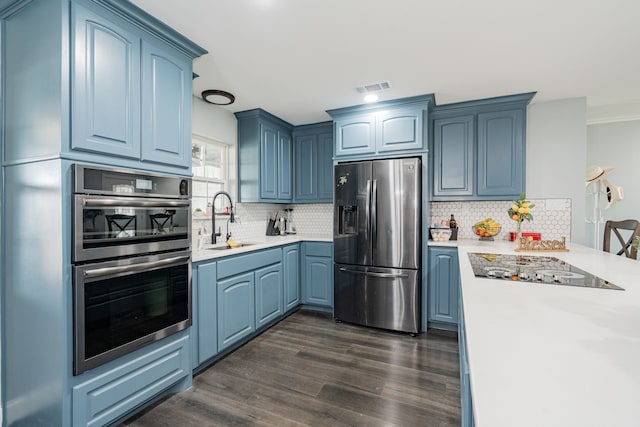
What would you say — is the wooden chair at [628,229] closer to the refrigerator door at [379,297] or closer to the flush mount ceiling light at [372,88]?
the refrigerator door at [379,297]

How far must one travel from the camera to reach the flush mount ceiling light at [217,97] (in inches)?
112

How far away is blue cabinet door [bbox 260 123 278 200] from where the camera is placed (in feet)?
11.5

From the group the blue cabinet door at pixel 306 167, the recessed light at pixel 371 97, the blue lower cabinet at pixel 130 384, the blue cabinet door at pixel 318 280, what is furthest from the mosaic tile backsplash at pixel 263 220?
the recessed light at pixel 371 97

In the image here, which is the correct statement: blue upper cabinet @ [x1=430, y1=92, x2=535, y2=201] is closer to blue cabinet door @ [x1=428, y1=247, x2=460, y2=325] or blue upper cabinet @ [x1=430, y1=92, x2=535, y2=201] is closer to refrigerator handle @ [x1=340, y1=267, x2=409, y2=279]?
blue cabinet door @ [x1=428, y1=247, x2=460, y2=325]

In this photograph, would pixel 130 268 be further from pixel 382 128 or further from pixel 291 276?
pixel 382 128

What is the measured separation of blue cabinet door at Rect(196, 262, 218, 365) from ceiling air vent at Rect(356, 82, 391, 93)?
2036 mm

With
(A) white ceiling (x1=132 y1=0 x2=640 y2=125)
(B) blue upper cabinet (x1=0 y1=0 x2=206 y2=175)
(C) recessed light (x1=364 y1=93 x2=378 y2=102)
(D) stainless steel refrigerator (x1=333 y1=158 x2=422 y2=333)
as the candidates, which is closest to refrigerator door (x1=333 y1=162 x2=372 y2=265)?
(D) stainless steel refrigerator (x1=333 y1=158 x2=422 y2=333)

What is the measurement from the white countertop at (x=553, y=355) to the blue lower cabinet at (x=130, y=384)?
70.1 inches

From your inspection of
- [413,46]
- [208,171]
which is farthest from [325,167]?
[413,46]

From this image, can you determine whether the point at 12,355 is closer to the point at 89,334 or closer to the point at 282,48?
the point at 89,334

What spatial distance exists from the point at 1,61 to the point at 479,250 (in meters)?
3.39

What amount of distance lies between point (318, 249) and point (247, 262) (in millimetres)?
1070

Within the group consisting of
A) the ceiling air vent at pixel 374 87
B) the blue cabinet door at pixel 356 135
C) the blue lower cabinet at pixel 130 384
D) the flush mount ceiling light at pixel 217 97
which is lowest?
the blue lower cabinet at pixel 130 384

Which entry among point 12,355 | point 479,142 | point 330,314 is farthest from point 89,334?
point 479,142
